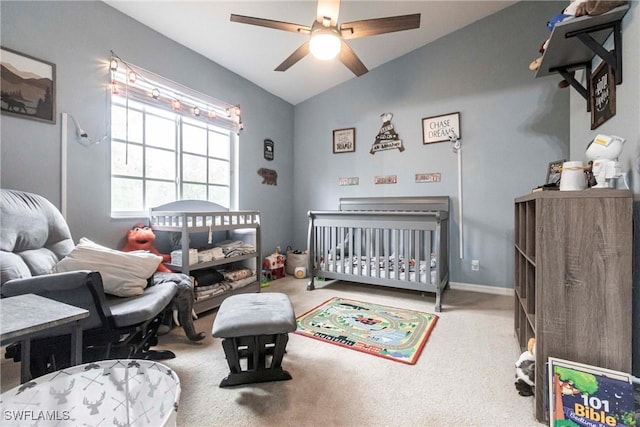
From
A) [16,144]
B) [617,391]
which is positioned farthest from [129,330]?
[617,391]

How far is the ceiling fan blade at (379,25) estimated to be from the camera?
5.71ft

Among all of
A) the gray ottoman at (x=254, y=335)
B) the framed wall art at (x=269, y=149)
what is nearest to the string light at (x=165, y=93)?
the framed wall art at (x=269, y=149)

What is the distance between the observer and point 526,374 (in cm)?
129

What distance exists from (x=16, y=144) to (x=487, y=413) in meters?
3.12

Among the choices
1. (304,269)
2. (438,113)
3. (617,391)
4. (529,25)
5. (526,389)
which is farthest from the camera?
(304,269)

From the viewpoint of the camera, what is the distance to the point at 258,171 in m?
3.69

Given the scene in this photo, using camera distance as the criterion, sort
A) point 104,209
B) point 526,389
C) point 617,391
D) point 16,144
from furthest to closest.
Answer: point 104,209 → point 16,144 → point 526,389 → point 617,391

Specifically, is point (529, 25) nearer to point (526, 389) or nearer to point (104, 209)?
point (526, 389)

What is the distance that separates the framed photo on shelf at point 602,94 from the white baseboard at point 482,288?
194 cm

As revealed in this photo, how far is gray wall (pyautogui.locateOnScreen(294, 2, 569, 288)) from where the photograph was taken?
279 cm

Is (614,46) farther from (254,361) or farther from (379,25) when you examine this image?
(254,361)

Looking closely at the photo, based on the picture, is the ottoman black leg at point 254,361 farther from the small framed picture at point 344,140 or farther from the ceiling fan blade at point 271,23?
the small framed picture at point 344,140

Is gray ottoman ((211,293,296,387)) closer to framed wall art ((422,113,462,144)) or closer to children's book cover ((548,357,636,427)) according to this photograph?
children's book cover ((548,357,636,427))

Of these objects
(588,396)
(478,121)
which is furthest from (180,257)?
(478,121)
